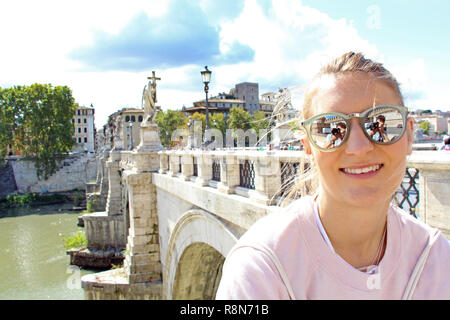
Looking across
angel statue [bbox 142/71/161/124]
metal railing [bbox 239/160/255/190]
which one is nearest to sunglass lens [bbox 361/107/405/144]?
metal railing [bbox 239/160/255/190]

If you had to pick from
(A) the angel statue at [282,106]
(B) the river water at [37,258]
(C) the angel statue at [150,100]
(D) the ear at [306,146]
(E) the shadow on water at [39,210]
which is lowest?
(B) the river water at [37,258]

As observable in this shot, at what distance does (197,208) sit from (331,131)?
6235 mm

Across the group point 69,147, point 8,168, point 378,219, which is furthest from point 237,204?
point 8,168

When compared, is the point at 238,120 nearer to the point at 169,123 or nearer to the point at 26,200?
the point at 169,123

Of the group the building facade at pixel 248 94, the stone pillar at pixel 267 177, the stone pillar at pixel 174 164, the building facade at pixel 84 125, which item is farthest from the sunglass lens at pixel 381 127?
the building facade at pixel 84 125

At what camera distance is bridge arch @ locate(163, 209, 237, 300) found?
6.76 m

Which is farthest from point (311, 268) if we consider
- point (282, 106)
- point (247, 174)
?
point (247, 174)

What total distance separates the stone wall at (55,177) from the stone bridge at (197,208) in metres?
35.8

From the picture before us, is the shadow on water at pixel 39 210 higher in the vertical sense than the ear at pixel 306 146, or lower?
lower

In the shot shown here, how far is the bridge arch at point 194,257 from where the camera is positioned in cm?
676

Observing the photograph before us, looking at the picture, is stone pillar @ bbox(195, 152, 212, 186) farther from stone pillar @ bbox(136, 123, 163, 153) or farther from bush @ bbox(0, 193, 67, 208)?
bush @ bbox(0, 193, 67, 208)

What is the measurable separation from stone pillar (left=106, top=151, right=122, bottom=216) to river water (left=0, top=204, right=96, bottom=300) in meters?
3.66

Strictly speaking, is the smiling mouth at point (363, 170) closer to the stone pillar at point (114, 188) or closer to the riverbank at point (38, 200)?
the stone pillar at point (114, 188)
